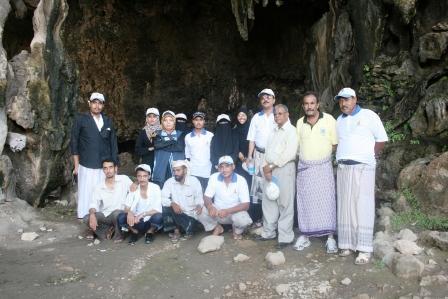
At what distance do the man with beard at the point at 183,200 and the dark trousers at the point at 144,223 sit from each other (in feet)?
0.35

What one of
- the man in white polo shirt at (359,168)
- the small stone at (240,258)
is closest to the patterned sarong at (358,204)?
the man in white polo shirt at (359,168)

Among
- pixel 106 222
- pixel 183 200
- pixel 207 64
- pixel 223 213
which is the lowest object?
pixel 106 222

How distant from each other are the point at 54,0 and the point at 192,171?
3.88m

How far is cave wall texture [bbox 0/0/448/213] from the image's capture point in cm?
708

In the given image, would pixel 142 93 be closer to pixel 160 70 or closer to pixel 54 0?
pixel 160 70

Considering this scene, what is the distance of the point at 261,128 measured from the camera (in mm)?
5828

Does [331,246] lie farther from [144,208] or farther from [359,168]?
[144,208]

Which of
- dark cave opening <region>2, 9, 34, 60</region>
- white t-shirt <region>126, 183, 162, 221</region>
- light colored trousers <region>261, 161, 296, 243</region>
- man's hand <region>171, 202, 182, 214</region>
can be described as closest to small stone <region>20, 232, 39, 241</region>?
white t-shirt <region>126, 183, 162, 221</region>

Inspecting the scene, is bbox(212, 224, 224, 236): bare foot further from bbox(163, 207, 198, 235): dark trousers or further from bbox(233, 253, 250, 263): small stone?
bbox(233, 253, 250, 263): small stone

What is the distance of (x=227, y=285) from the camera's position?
4.47m

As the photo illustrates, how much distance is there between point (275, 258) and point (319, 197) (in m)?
0.79

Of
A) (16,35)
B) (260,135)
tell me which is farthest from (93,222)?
(16,35)

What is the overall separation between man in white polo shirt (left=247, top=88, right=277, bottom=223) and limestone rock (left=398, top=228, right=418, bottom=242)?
1.62 metres

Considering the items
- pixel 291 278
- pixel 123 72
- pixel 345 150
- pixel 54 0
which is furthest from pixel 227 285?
pixel 123 72
